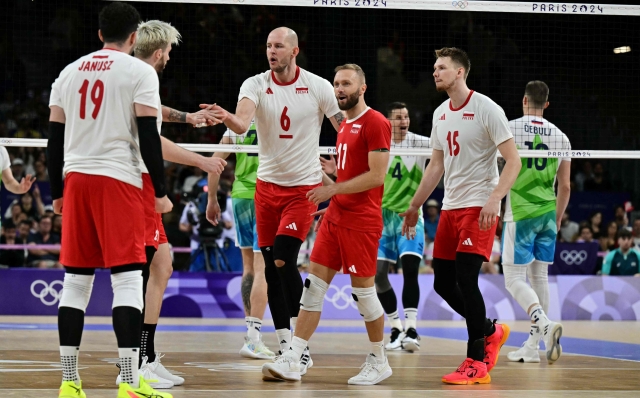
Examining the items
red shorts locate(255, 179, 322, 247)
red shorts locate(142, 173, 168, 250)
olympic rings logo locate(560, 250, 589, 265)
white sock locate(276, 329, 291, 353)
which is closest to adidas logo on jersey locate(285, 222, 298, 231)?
red shorts locate(255, 179, 322, 247)

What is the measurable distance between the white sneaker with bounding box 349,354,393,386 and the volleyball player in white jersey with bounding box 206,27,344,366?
2.93ft

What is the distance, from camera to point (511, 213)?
9516 mm

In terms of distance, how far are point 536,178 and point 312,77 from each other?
302cm

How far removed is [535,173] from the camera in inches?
375

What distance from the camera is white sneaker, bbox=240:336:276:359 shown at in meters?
8.54

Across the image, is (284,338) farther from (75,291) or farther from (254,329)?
(75,291)

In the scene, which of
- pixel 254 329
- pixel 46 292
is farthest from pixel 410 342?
pixel 46 292

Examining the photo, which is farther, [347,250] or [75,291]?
[347,250]

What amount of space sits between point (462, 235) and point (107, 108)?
307 cm

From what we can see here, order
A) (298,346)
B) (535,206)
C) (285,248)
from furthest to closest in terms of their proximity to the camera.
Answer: (535,206) → (285,248) → (298,346)

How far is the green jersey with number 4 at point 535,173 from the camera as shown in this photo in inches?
371

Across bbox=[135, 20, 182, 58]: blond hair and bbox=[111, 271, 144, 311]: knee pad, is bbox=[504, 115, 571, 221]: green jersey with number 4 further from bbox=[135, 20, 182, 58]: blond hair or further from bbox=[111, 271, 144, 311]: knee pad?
bbox=[111, 271, 144, 311]: knee pad

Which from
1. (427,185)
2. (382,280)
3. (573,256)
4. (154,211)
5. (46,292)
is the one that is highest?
(427,185)

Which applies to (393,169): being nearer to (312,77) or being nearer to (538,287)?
(538,287)
